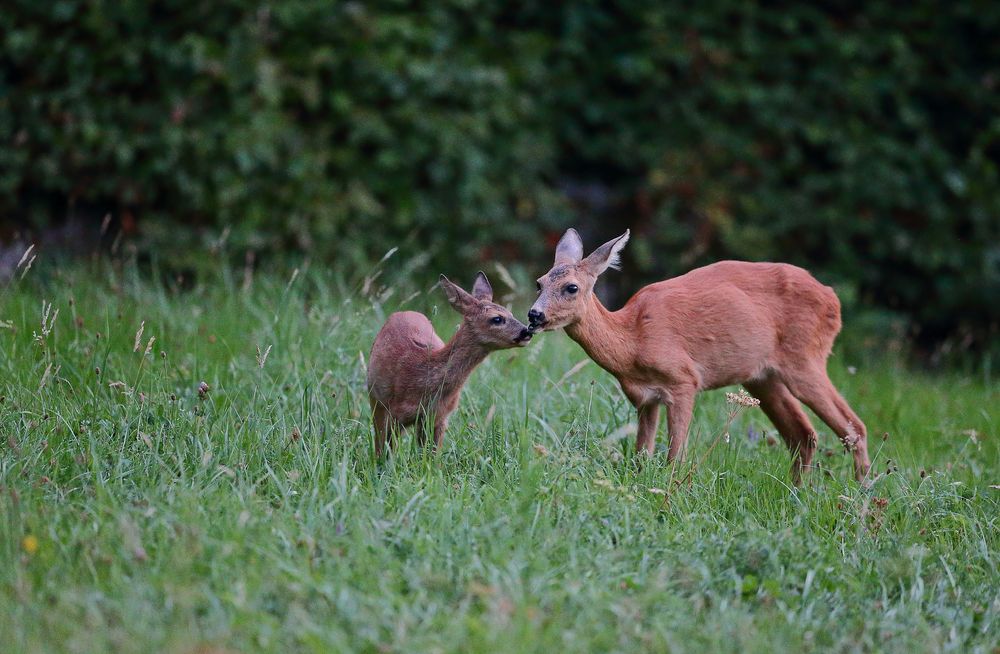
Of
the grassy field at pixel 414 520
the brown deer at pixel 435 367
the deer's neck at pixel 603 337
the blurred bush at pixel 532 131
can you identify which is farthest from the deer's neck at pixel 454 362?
the blurred bush at pixel 532 131

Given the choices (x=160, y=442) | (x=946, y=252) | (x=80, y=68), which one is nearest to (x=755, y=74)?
(x=946, y=252)

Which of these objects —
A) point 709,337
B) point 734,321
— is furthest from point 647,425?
point 734,321

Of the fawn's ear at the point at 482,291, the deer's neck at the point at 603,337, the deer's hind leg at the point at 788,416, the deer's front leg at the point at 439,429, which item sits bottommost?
the deer's hind leg at the point at 788,416

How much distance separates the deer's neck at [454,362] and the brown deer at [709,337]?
0.29m

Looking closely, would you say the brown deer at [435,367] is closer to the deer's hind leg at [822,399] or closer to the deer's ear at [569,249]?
the deer's ear at [569,249]

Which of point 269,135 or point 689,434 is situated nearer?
point 689,434

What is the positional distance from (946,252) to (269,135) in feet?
19.3

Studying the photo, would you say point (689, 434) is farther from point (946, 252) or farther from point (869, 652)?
point (946, 252)

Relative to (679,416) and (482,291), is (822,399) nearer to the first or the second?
(679,416)

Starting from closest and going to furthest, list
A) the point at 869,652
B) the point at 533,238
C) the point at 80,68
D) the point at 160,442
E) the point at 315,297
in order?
the point at 869,652
the point at 160,442
the point at 315,297
the point at 80,68
the point at 533,238

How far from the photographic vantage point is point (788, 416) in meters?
5.95

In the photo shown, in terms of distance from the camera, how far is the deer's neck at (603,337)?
5.20 m

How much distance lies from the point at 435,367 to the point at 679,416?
121 centimetres

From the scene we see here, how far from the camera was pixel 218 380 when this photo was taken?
222 inches
